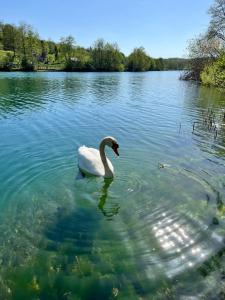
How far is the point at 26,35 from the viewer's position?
11575 centimetres

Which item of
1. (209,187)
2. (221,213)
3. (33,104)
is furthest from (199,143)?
(33,104)

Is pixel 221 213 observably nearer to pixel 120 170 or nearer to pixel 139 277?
pixel 139 277

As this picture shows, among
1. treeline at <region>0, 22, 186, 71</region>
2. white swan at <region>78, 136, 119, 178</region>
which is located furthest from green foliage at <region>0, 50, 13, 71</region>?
white swan at <region>78, 136, 119, 178</region>

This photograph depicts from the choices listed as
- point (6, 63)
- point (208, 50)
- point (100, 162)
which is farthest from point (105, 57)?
point (100, 162)

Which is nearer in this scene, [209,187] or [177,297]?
[177,297]

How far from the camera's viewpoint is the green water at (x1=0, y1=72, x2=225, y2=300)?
6352 mm

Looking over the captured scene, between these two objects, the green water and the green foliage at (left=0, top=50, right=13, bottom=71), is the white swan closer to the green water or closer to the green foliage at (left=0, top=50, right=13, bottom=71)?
the green water

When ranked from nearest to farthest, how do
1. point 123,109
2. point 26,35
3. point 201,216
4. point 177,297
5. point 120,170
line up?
point 177,297 < point 201,216 < point 120,170 < point 123,109 < point 26,35

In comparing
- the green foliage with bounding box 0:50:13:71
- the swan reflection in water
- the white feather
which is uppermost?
the green foliage with bounding box 0:50:13:71

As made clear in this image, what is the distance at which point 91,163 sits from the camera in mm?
11570

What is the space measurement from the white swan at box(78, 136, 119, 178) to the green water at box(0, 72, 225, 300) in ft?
1.26

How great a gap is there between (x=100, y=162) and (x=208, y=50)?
5960cm

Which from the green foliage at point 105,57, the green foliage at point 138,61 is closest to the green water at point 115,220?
the green foliage at point 105,57

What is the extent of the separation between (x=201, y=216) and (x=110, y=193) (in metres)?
3.23
